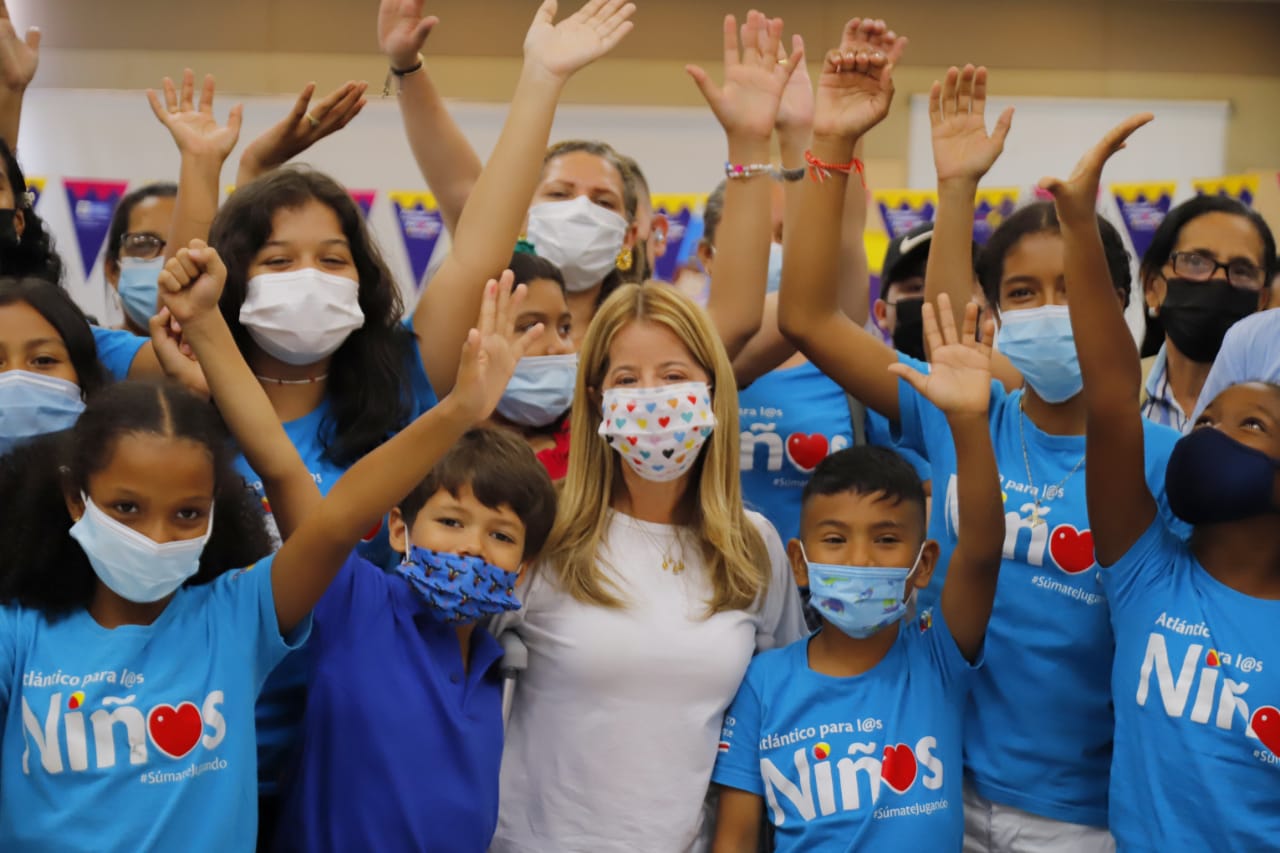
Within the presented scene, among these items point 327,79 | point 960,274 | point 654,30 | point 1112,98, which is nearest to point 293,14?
point 327,79

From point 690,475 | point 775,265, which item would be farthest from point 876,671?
point 775,265

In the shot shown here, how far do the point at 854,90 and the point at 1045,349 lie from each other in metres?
0.76

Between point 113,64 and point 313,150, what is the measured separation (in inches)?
50.4

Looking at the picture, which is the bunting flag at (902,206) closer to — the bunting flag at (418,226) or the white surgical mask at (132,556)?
the bunting flag at (418,226)

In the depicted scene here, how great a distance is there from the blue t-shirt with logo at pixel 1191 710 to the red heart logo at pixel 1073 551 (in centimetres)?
11

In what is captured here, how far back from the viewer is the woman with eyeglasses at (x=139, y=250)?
3.46m

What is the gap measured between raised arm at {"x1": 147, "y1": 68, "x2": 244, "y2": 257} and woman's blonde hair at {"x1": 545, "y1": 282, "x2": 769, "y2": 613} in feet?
3.01

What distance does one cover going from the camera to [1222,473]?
2.22 m

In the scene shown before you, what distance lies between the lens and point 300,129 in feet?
10.0

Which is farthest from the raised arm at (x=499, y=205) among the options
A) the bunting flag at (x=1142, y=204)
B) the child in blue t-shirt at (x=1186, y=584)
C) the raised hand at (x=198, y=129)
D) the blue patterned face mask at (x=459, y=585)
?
the bunting flag at (x=1142, y=204)

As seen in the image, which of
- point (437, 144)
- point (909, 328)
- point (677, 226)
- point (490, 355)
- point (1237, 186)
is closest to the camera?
point (490, 355)

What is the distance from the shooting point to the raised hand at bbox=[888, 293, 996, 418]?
2379 millimetres

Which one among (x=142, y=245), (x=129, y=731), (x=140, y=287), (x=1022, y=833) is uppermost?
(x=142, y=245)

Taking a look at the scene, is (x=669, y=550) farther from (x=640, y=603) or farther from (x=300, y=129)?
(x=300, y=129)
